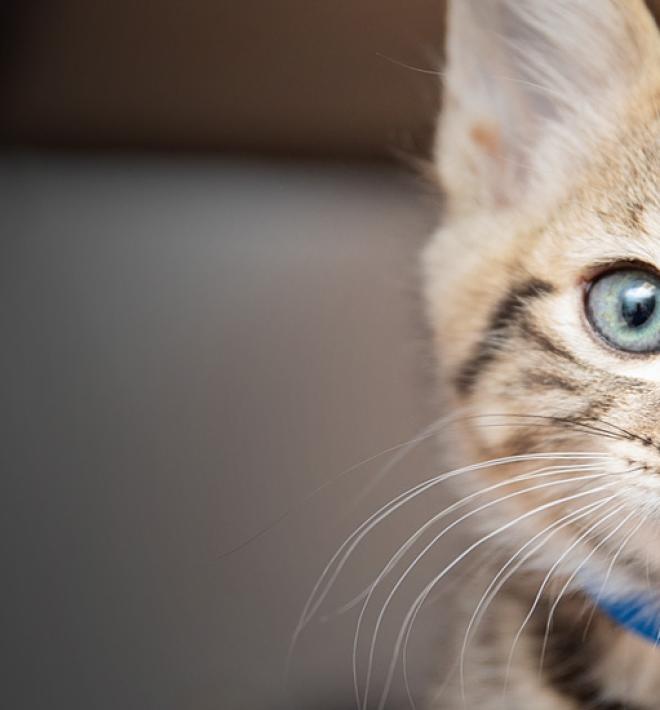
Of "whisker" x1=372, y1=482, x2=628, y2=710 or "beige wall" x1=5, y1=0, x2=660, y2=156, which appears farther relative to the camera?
"beige wall" x1=5, y1=0, x2=660, y2=156

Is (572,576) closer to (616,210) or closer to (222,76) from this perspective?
(616,210)

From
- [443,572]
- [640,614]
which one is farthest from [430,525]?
[640,614]

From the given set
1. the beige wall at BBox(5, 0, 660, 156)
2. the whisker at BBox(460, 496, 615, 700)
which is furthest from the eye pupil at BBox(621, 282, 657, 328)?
the beige wall at BBox(5, 0, 660, 156)

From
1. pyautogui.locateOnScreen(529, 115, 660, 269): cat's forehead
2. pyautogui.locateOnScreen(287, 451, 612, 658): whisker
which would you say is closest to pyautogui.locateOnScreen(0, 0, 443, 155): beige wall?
pyautogui.locateOnScreen(529, 115, 660, 269): cat's forehead

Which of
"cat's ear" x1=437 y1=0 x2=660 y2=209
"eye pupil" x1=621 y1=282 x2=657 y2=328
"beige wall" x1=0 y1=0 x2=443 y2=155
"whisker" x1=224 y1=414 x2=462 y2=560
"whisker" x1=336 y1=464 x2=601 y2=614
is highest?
"beige wall" x1=0 y1=0 x2=443 y2=155

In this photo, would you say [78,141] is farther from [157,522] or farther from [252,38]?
[157,522]

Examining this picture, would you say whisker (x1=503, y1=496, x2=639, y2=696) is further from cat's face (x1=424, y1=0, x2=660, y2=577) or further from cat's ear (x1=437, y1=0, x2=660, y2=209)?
cat's ear (x1=437, y1=0, x2=660, y2=209)

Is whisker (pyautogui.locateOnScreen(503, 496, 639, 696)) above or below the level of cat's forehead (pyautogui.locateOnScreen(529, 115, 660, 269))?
below

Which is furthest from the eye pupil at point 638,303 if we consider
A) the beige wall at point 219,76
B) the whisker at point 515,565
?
the beige wall at point 219,76
